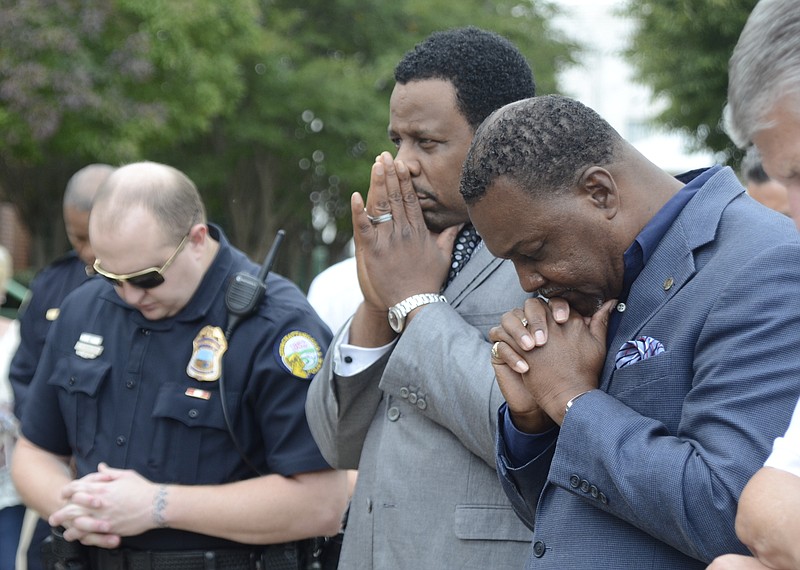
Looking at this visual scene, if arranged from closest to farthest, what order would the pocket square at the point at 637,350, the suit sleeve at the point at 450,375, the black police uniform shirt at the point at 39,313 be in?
the pocket square at the point at 637,350 → the suit sleeve at the point at 450,375 → the black police uniform shirt at the point at 39,313

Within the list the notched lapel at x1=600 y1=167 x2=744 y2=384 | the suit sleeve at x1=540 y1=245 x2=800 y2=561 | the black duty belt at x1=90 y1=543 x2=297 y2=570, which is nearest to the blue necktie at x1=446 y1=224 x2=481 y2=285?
the notched lapel at x1=600 y1=167 x2=744 y2=384

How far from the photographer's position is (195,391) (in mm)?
3354

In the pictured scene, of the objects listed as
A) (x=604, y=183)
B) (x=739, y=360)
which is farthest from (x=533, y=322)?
(x=739, y=360)

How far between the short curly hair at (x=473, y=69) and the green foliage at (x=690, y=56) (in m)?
13.6

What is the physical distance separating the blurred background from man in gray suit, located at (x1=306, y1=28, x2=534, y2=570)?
9079 millimetres

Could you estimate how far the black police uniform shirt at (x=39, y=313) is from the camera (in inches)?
191

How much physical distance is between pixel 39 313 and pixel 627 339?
3.69 meters

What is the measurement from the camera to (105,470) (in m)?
3.26

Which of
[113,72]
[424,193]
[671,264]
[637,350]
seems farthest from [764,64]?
[113,72]

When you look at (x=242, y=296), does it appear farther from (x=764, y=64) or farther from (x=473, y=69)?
(x=764, y=64)

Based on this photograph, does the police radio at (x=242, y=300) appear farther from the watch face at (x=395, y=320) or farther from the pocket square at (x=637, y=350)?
the pocket square at (x=637, y=350)

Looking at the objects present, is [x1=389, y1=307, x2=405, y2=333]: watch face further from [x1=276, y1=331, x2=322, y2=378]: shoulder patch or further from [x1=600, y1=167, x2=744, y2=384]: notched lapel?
[x1=276, y1=331, x2=322, y2=378]: shoulder patch

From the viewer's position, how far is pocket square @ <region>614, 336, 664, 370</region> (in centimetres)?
194

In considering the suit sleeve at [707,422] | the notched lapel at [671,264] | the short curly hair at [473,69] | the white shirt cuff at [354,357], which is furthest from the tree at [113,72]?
the suit sleeve at [707,422]
